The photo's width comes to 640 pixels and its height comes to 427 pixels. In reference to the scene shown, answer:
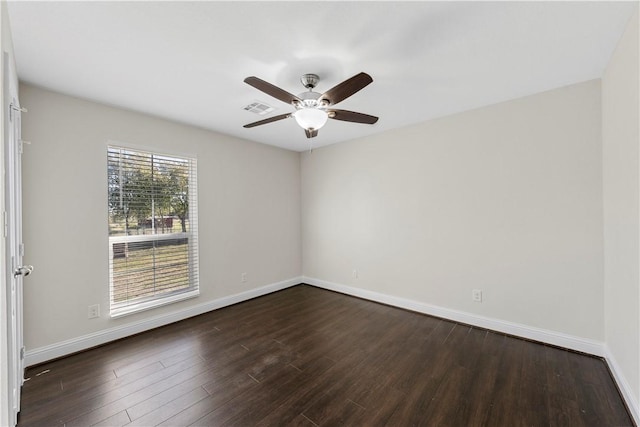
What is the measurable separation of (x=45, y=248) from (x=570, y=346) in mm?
4825

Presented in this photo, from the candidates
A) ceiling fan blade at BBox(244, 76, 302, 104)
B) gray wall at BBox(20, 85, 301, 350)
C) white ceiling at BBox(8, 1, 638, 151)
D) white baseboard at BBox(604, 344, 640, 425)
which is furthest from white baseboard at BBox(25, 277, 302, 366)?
white baseboard at BBox(604, 344, 640, 425)

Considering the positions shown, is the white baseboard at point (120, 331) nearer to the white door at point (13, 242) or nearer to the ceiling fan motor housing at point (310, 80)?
the white door at point (13, 242)

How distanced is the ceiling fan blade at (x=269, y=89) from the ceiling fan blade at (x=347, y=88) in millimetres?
228

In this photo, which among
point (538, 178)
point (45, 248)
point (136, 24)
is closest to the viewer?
point (136, 24)

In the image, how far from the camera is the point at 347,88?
69.2 inches

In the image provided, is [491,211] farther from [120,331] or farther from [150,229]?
[120,331]

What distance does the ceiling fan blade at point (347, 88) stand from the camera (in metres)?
1.63

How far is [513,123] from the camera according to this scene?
2711 millimetres

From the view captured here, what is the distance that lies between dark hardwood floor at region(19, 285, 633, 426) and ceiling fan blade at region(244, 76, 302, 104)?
2143 millimetres

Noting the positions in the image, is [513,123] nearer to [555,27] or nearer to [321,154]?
[555,27]

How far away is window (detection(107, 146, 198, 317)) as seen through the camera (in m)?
2.78

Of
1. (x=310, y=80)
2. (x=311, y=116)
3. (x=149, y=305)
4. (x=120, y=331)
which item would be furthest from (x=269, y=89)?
(x=120, y=331)

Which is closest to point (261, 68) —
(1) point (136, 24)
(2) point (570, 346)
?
(1) point (136, 24)

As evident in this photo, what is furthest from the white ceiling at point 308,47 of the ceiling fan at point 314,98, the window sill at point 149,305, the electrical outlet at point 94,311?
the window sill at point 149,305
